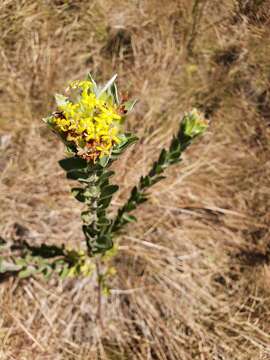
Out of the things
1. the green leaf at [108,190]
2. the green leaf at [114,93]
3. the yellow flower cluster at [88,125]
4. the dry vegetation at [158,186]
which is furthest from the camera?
the dry vegetation at [158,186]

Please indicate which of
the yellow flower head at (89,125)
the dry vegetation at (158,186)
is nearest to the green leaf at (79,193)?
the yellow flower head at (89,125)

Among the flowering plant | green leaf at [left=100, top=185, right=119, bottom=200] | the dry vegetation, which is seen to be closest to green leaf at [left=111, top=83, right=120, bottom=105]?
the flowering plant

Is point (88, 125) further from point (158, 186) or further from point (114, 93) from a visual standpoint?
point (158, 186)

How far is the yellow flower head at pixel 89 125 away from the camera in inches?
43.6

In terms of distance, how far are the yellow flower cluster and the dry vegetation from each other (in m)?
1.32

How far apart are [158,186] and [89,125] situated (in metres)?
1.46

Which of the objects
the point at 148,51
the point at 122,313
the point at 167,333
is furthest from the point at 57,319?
the point at 148,51

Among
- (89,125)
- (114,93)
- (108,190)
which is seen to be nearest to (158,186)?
(108,190)

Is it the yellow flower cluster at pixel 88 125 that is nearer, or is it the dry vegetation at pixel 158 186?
the yellow flower cluster at pixel 88 125

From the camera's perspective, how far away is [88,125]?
1107 millimetres

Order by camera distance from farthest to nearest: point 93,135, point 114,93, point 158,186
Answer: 1. point 158,186
2. point 114,93
3. point 93,135

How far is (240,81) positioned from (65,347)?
5.71ft

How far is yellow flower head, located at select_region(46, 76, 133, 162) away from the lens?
1106 millimetres

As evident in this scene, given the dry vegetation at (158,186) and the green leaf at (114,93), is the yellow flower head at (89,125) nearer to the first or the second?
the green leaf at (114,93)
